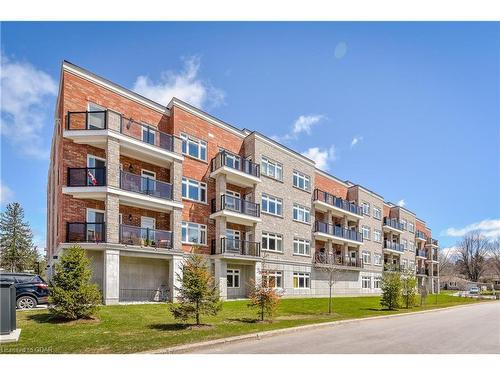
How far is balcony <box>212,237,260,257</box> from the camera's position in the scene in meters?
27.2

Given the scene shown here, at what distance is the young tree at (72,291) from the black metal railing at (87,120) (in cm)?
925

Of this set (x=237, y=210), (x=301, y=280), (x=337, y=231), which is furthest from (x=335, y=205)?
(x=237, y=210)

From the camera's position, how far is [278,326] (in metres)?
13.7

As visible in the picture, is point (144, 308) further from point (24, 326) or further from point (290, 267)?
point (290, 267)

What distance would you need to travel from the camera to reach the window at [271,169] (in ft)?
104

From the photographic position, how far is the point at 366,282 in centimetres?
4525

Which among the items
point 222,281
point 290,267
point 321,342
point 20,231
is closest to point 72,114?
point 222,281

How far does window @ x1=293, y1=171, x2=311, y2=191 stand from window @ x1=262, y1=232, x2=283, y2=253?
18.2ft

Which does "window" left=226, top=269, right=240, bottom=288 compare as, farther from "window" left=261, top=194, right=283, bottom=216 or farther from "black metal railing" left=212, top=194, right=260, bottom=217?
"window" left=261, top=194, right=283, bottom=216

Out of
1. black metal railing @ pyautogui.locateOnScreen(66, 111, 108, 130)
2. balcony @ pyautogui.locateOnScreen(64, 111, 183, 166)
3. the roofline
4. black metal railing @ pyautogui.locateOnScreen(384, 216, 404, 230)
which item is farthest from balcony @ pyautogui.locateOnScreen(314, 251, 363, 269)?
black metal railing @ pyautogui.locateOnScreen(66, 111, 108, 130)

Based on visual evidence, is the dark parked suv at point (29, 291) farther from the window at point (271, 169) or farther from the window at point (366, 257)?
the window at point (366, 257)

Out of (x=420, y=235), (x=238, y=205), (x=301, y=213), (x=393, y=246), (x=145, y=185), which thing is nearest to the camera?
(x=145, y=185)

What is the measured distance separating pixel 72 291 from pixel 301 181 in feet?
83.6

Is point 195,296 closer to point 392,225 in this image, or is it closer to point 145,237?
point 145,237
